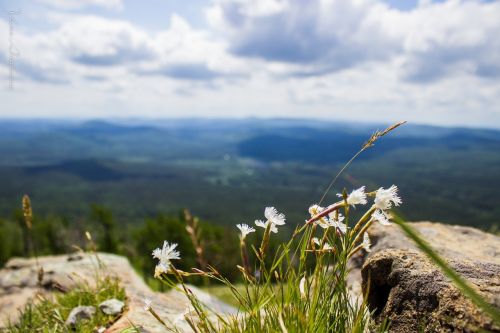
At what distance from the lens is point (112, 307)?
498 centimetres

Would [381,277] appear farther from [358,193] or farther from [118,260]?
[118,260]

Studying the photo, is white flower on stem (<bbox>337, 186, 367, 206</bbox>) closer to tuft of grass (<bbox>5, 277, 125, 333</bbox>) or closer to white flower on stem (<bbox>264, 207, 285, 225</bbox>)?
white flower on stem (<bbox>264, 207, 285, 225</bbox>)

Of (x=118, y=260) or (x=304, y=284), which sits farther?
(x=118, y=260)

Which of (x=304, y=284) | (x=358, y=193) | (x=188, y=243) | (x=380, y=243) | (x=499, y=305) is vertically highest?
(x=358, y=193)

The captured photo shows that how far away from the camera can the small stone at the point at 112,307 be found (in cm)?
493

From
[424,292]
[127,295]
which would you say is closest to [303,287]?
[424,292]

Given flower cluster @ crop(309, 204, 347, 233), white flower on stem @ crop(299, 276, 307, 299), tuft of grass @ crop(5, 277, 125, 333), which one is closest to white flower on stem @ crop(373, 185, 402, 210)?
flower cluster @ crop(309, 204, 347, 233)

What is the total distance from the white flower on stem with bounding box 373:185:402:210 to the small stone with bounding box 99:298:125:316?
3.57 m

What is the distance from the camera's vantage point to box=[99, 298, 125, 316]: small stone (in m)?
4.93

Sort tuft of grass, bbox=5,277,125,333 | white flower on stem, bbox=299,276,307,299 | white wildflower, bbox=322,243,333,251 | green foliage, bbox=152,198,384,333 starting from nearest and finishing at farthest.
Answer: green foliage, bbox=152,198,384,333 < white wildflower, bbox=322,243,333,251 < white flower on stem, bbox=299,276,307,299 < tuft of grass, bbox=5,277,125,333

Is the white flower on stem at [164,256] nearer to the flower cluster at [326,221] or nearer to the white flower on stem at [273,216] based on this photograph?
the white flower on stem at [273,216]

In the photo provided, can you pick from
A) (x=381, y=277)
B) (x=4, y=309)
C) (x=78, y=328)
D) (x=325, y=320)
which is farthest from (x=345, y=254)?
(x=4, y=309)

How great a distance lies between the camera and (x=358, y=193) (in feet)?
8.91

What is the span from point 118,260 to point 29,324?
25.2 ft
